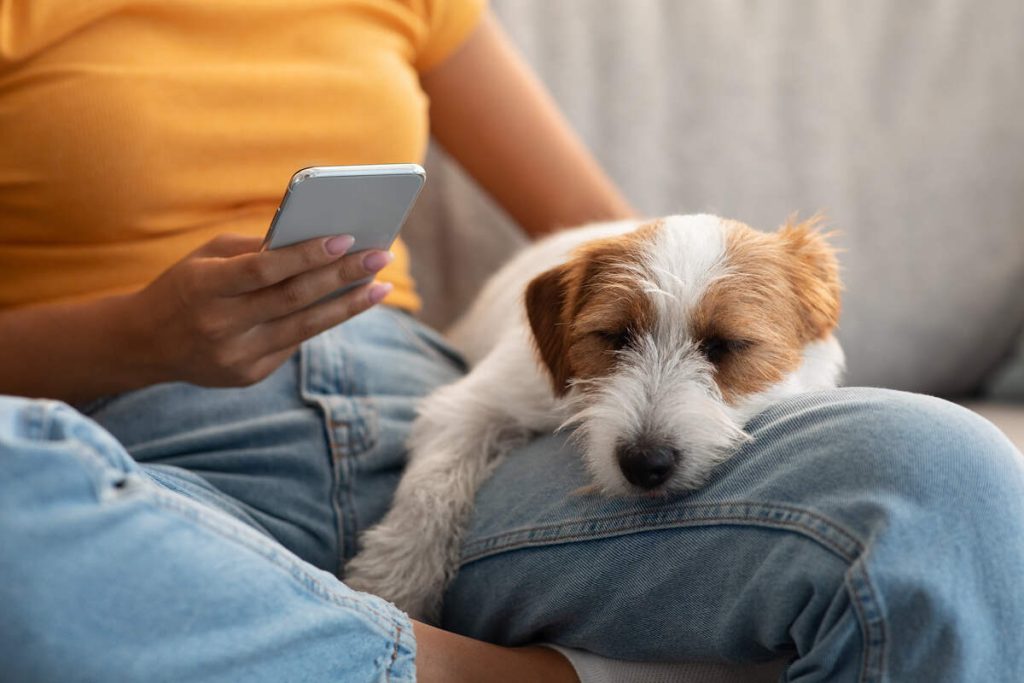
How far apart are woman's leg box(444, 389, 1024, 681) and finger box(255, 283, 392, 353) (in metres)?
0.37

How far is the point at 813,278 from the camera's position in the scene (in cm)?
151

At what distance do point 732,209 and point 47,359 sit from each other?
150 cm

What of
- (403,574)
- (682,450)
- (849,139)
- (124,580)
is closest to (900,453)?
(682,450)

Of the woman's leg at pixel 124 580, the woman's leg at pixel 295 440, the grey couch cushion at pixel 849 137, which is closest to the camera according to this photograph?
the woman's leg at pixel 124 580

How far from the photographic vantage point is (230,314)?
4.55ft

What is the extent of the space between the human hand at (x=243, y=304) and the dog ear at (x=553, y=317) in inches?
10.2

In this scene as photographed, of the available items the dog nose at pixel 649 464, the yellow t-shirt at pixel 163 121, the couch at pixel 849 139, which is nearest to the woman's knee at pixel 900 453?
the dog nose at pixel 649 464

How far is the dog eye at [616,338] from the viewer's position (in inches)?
56.6

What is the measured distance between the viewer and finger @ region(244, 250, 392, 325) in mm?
1366

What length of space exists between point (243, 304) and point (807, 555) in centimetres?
82

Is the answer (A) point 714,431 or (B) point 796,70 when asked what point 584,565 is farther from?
(B) point 796,70

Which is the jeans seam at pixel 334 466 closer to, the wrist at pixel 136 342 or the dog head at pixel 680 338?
the wrist at pixel 136 342

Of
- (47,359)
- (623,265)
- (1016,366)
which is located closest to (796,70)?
(1016,366)

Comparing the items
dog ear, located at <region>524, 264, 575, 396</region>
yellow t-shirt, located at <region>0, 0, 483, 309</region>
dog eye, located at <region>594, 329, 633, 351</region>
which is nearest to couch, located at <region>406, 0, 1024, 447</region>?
yellow t-shirt, located at <region>0, 0, 483, 309</region>
